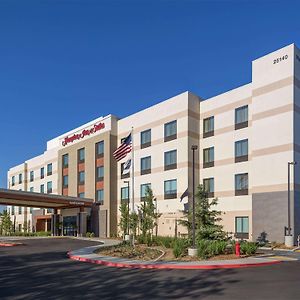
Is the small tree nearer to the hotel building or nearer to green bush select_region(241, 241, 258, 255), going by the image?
the hotel building

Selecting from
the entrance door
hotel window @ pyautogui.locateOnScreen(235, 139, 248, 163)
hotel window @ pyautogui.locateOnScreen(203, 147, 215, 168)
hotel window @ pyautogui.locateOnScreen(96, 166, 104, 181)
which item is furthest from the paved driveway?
the entrance door

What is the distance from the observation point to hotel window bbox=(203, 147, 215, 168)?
43.0 meters

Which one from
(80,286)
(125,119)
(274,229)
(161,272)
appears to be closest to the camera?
(80,286)

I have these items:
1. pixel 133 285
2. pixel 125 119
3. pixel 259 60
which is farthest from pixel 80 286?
pixel 125 119

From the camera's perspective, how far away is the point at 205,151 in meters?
44.0

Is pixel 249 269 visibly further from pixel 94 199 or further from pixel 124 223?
pixel 94 199

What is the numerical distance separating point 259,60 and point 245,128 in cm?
671

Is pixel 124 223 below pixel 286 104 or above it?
below

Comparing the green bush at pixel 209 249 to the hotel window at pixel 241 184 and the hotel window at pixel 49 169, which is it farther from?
the hotel window at pixel 49 169

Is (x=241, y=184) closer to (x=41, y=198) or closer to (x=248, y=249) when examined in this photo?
(x=248, y=249)

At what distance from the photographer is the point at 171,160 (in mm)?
45344

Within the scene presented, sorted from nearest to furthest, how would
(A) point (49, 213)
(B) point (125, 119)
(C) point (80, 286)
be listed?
(C) point (80, 286) → (B) point (125, 119) → (A) point (49, 213)

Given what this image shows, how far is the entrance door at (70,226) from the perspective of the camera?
188 feet

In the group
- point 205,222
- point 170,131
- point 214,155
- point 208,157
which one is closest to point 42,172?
point 170,131
